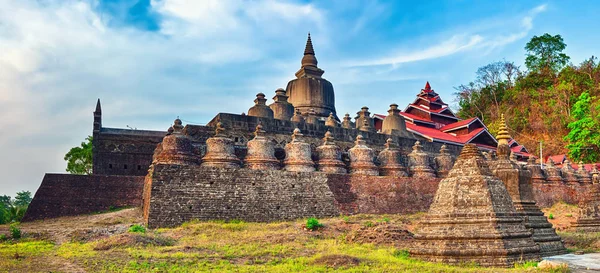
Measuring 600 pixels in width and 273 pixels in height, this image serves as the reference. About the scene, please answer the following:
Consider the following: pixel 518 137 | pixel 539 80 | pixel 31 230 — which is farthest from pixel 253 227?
pixel 539 80

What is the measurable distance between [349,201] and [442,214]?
9.75 meters

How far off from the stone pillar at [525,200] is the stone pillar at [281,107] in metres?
16.6

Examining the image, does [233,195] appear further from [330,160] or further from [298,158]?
[330,160]

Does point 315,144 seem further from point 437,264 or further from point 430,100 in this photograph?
point 430,100

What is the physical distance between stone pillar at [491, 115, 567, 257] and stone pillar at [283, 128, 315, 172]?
7.87 metres

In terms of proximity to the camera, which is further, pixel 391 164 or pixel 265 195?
pixel 391 164

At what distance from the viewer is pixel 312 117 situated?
1267 inches

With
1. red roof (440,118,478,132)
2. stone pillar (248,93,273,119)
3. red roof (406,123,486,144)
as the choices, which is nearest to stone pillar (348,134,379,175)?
stone pillar (248,93,273,119)

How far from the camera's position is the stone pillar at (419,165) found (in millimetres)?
23922

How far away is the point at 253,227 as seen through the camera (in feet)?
55.4

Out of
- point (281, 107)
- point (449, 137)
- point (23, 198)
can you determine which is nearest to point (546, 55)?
point (449, 137)

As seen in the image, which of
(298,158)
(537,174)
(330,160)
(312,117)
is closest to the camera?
(298,158)

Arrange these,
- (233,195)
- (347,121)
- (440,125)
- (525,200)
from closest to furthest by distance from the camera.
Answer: (525,200) → (233,195) → (347,121) → (440,125)

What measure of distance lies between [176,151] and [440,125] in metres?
32.1
